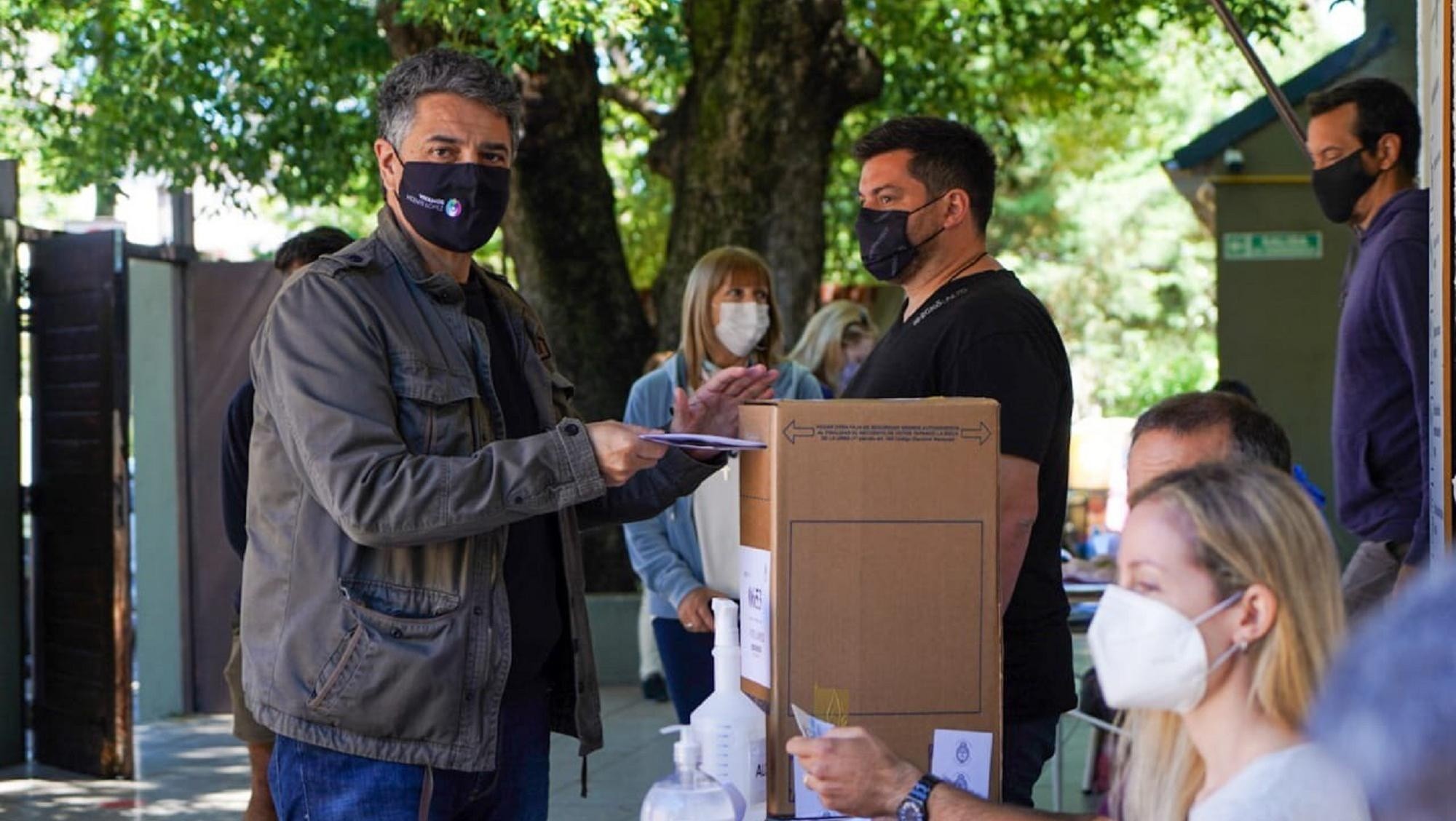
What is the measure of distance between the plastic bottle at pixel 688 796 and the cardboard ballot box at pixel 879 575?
14 centimetres

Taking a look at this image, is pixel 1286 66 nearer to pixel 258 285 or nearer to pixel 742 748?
pixel 258 285

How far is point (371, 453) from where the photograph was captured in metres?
2.87

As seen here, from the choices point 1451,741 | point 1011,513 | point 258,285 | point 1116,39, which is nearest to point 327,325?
point 1011,513

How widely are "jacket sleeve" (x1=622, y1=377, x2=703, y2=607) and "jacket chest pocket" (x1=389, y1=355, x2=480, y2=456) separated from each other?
1.94 m

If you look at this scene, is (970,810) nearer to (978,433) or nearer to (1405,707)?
(978,433)

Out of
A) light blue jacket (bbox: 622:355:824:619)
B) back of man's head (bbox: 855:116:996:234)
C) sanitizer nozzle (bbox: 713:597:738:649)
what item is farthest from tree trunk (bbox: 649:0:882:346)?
sanitizer nozzle (bbox: 713:597:738:649)

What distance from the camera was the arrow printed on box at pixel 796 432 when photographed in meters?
2.74

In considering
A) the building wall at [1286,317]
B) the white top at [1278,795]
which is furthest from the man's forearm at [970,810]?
the building wall at [1286,317]

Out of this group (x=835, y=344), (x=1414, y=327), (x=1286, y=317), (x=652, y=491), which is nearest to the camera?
(x=652, y=491)

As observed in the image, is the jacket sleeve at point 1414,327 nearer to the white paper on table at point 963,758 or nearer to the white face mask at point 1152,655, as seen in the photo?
the white paper on table at point 963,758

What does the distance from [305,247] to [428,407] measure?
7.92 feet

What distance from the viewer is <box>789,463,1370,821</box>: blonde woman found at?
7.11ft

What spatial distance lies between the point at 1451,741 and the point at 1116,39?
1306 centimetres

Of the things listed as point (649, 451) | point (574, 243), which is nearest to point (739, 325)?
point (649, 451)
